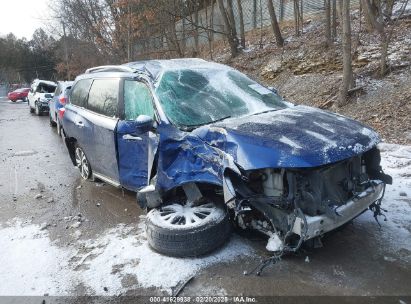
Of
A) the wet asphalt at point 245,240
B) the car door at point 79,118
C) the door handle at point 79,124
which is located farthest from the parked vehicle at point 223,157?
the door handle at point 79,124

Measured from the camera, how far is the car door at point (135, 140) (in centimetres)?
459

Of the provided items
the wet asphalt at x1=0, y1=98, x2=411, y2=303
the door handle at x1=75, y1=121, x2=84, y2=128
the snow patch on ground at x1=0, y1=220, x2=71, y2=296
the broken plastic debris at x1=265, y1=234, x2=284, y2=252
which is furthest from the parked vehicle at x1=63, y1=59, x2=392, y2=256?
the snow patch on ground at x1=0, y1=220, x2=71, y2=296

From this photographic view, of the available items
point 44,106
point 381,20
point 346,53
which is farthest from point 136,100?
point 44,106

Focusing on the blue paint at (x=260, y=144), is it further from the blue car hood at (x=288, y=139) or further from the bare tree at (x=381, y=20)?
the bare tree at (x=381, y=20)

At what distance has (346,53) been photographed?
905cm

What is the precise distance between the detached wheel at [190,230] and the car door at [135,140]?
0.67m

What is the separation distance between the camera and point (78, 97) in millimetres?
6578

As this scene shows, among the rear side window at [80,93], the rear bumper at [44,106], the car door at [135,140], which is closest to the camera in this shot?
the car door at [135,140]

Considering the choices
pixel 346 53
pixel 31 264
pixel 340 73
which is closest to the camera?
pixel 31 264

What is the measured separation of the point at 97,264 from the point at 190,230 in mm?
1010

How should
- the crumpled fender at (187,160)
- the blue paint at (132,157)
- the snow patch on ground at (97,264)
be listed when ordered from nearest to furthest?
the snow patch on ground at (97,264), the crumpled fender at (187,160), the blue paint at (132,157)

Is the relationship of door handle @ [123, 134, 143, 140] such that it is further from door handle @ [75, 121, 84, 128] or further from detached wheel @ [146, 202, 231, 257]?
door handle @ [75, 121, 84, 128]

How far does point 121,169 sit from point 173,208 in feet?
3.88

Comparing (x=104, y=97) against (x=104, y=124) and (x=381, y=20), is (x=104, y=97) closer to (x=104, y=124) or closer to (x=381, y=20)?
(x=104, y=124)
